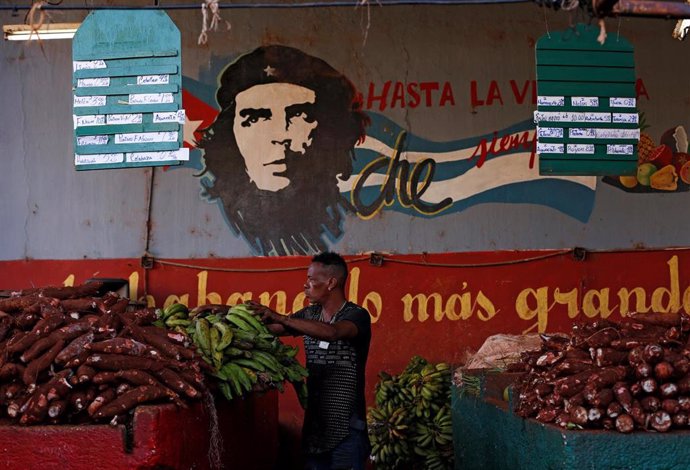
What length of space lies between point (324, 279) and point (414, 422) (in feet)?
8.02

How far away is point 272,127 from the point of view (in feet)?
27.1

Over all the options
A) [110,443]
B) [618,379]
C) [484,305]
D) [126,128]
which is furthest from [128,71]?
[484,305]

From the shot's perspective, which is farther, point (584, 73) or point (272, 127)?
point (272, 127)

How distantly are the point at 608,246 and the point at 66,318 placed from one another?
5.10m

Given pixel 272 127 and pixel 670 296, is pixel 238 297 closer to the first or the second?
pixel 272 127

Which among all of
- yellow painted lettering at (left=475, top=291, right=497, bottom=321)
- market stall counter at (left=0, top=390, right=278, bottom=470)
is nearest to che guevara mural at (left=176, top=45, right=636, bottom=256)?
yellow painted lettering at (left=475, top=291, right=497, bottom=321)

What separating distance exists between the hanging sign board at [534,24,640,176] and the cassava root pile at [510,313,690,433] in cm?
158

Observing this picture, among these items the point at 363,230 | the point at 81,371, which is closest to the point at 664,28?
the point at 363,230

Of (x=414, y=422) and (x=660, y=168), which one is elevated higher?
(x=660, y=168)

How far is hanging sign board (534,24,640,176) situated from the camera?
612 cm

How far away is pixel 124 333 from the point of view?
4527 millimetres

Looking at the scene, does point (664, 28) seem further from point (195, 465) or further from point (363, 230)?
point (195, 465)

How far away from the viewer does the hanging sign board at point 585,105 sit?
6.12 m

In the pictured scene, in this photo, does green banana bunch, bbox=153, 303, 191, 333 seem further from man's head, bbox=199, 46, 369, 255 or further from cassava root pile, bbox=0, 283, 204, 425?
man's head, bbox=199, 46, 369, 255
